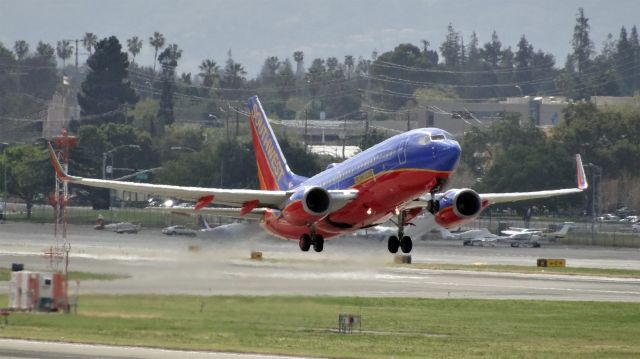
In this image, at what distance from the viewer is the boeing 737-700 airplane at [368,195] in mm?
63000

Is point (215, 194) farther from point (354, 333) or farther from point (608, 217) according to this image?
point (608, 217)

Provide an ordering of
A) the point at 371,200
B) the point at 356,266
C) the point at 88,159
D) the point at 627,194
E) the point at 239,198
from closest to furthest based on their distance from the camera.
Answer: the point at 371,200, the point at 239,198, the point at 356,266, the point at 88,159, the point at 627,194

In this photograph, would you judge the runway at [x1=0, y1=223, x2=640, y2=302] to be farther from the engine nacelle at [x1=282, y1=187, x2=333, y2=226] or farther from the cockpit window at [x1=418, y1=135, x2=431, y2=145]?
the cockpit window at [x1=418, y1=135, x2=431, y2=145]

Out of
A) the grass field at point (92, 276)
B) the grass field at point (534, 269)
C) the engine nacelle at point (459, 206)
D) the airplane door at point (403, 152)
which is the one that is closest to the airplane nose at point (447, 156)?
the airplane door at point (403, 152)

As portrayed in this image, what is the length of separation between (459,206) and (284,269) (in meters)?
31.4

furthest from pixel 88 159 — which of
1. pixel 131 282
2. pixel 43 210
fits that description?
pixel 131 282

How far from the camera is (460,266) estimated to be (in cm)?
12188

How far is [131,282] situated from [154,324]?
7.23 m

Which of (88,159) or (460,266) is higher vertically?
(88,159)

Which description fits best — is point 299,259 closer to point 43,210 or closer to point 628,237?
point 628,237

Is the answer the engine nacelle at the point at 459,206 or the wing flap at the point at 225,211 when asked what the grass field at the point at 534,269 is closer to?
the wing flap at the point at 225,211

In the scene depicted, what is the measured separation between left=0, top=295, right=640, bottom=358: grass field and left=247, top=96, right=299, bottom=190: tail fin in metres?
8.99

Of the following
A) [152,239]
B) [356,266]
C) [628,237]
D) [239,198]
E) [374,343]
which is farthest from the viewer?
[628,237]

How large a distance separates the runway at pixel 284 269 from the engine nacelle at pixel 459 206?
1942 cm
